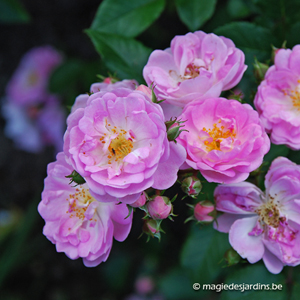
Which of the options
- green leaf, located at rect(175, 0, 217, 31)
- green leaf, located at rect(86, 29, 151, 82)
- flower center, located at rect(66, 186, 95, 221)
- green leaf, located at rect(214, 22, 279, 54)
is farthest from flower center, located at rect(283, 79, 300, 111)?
flower center, located at rect(66, 186, 95, 221)

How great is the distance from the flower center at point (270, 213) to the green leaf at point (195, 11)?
910 mm

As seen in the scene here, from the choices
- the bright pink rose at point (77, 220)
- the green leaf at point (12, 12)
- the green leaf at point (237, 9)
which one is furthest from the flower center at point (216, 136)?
the green leaf at point (12, 12)

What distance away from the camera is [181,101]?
128 cm

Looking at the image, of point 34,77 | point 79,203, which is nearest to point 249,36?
point 79,203

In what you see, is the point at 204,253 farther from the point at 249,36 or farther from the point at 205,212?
the point at 249,36

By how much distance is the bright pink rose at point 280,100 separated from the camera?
135 centimetres

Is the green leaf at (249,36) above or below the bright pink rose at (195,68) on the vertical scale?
below

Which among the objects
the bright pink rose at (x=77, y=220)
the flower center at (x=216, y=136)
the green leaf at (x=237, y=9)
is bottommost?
the bright pink rose at (x=77, y=220)

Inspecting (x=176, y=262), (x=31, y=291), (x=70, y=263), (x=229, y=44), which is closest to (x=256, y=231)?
(x=229, y=44)

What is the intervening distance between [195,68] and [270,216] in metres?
0.65

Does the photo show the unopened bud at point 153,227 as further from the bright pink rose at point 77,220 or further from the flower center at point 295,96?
the flower center at point 295,96

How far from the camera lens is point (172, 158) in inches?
45.0

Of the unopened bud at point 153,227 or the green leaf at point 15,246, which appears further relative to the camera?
the green leaf at point 15,246

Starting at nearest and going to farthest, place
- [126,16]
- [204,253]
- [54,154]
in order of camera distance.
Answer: [126,16], [204,253], [54,154]
